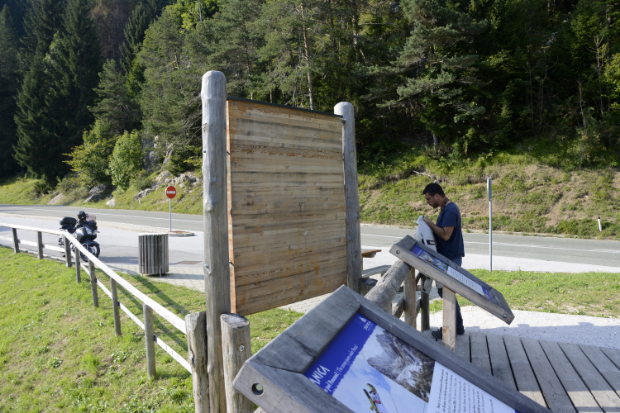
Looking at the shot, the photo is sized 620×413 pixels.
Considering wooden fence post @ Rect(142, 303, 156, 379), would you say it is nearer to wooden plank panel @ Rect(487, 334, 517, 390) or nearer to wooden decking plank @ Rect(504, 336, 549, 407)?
wooden plank panel @ Rect(487, 334, 517, 390)

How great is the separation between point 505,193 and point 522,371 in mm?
17134

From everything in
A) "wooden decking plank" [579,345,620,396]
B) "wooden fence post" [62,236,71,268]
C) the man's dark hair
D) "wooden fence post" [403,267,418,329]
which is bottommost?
"wooden decking plank" [579,345,620,396]

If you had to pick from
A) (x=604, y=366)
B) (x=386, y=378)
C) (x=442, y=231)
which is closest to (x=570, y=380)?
(x=604, y=366)

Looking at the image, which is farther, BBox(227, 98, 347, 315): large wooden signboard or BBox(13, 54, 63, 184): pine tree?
BBox(13, 54, 63, 184): pine tree

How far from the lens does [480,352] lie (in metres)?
3.67

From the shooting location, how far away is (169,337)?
5.57m

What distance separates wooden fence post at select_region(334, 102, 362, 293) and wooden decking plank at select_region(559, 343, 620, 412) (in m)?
2.04

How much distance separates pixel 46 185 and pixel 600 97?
50.5m

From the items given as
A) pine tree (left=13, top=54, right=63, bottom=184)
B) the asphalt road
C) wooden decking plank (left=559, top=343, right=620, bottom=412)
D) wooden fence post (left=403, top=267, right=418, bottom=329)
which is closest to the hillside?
the asphalt road

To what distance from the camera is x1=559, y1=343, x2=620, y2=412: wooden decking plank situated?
8.82 ft

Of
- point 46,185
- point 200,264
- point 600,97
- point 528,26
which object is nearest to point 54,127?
point 46,185

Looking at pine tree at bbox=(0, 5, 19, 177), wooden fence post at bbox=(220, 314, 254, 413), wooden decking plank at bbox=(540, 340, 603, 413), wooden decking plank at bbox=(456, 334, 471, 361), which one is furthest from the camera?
pine tree at bbox=(0, 5, 19, 177)

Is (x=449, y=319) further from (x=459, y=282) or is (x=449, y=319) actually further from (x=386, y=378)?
(x=386, y=378)

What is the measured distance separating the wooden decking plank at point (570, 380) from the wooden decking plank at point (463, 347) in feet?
2.25
